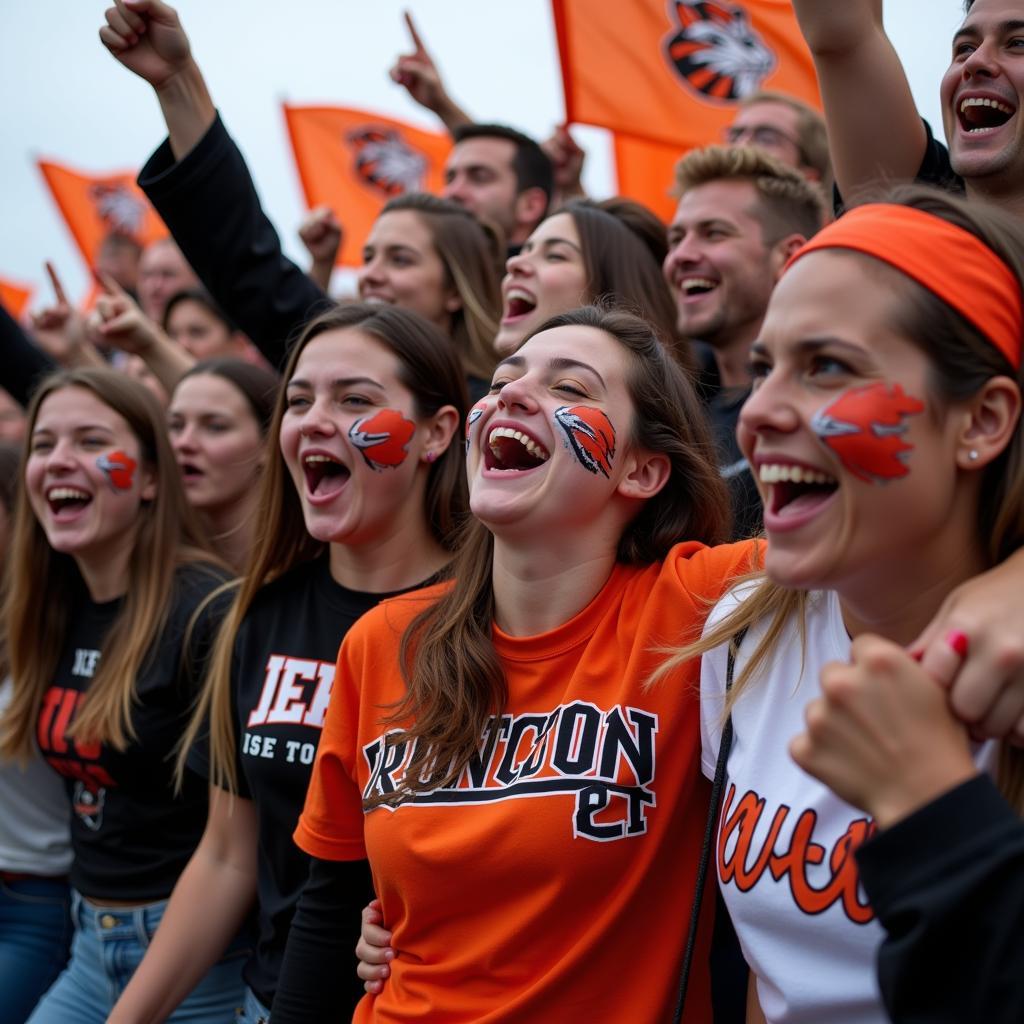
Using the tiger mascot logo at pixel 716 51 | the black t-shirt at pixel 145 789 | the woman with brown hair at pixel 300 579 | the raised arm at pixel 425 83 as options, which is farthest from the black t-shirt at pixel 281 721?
the tiger mascot logo at pixel 716 51

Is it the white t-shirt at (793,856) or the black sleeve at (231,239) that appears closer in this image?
the white t-shirt at (793,856)

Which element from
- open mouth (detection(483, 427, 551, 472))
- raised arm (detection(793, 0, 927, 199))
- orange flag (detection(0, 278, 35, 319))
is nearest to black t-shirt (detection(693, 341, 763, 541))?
open mouth (detection(483, 427, 551, 472))

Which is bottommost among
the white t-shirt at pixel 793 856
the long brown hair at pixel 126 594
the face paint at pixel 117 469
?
the long brown hair at pixel 126 594

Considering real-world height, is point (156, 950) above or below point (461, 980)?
below

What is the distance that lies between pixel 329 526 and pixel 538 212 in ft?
11.0

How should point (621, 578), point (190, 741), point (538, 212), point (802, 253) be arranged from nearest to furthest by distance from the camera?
point (802, 253)
point (621, 578)
point (190, 741)
point (538, 212)

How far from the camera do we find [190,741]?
3.57m

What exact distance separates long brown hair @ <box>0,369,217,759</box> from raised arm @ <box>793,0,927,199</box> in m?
2.55

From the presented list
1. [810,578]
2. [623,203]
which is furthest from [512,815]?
[623,203]

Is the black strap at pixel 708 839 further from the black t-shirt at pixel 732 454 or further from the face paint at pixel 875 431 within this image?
the black t-shirt at pixel 732 454

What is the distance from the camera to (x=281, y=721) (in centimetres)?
314

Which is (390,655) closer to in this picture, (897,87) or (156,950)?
(156,950)

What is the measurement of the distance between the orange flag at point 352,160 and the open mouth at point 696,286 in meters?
4.66

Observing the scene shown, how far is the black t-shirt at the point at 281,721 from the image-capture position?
3125 millimetres
